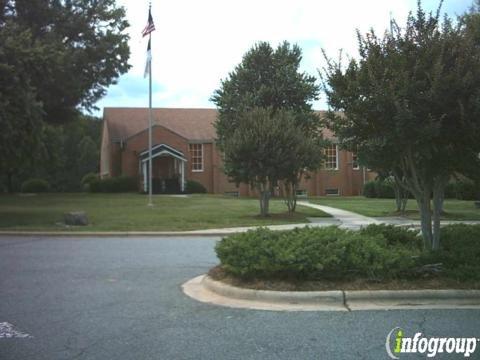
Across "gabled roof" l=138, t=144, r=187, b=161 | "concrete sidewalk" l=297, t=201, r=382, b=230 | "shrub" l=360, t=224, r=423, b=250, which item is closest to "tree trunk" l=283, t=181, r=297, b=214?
"concrete sidewalk" l=297, t=201, r=382, b=230

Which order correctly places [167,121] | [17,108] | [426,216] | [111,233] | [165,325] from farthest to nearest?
[167,121] → [17,108] → [111,233] → [426,216] → [165,325]

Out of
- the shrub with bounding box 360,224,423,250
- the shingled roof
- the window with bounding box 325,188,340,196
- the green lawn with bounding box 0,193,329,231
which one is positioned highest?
the shingled roof

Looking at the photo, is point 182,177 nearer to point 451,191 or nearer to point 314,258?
point 451,191

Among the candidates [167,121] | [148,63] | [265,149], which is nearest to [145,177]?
[167,121]

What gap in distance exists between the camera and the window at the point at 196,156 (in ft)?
165

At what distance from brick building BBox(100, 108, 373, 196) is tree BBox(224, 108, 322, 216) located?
2265cm

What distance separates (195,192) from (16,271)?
35.3 meters

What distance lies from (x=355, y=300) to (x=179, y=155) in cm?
3931

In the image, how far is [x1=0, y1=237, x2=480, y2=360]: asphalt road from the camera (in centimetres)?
571

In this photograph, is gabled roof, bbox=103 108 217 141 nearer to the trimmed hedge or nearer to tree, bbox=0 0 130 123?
tree, bbox=0 0 130 123

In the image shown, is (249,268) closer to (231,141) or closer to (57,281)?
(57,281)

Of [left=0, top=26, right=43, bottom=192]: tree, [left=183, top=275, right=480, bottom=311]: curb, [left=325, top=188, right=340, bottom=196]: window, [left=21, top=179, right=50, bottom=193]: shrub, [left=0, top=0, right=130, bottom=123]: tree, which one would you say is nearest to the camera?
[left=183, top=275, right=480, bottom=311]: curb

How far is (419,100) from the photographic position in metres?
8.52

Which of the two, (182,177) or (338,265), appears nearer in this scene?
(338,265)
